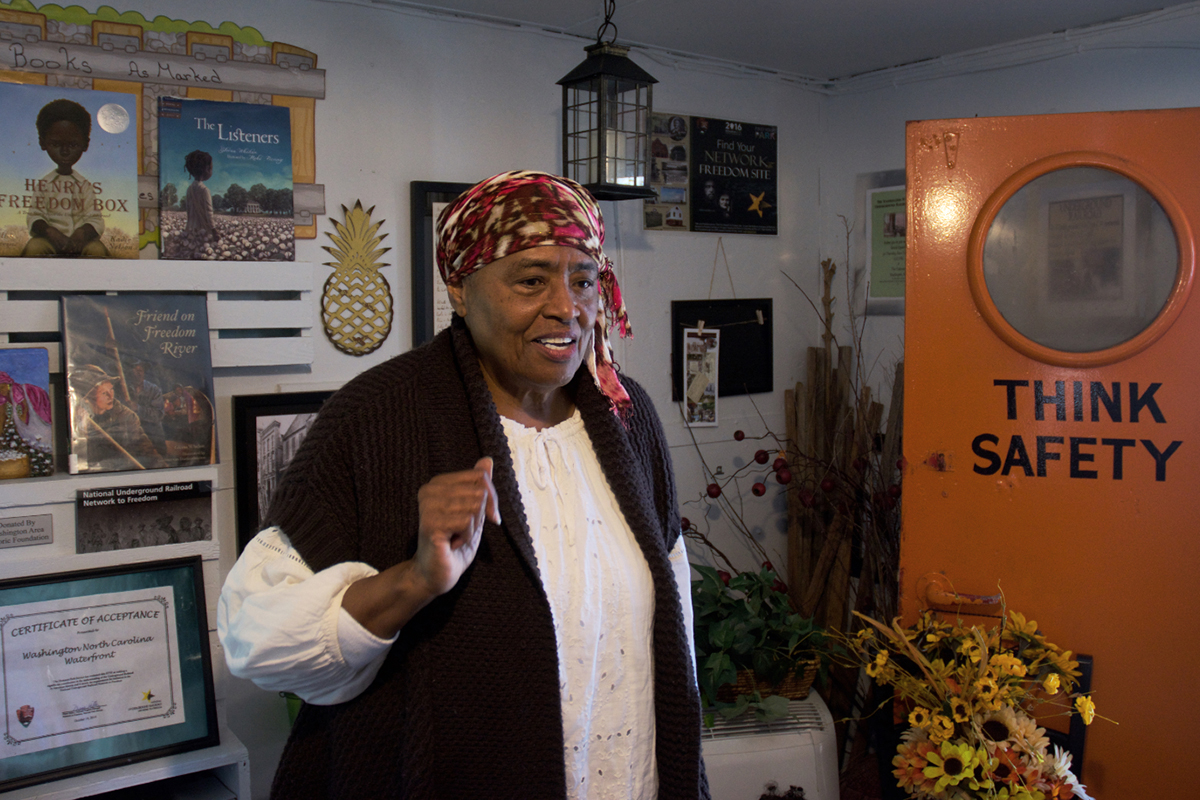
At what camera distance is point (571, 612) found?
1155mm

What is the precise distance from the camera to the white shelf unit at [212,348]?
1930 millimetres

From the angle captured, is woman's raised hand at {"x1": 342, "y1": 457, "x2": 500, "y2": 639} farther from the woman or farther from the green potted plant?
the green potted plant

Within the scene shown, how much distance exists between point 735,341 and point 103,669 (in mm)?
2275

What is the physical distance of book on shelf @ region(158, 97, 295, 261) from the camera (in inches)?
84.0

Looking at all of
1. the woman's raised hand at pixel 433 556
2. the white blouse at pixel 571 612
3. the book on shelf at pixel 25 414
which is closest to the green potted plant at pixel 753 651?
the white blouse at pixel 571 612

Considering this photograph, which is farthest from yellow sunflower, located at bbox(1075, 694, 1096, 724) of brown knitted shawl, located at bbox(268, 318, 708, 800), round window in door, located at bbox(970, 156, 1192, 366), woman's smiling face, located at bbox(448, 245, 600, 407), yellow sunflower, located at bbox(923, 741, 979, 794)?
woman's smiling face, located at bbox(448, 245, 600, 407)

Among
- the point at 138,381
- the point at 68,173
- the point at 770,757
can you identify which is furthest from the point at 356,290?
the point at 770,757

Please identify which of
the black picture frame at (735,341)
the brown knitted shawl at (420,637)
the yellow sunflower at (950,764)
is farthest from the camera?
the black picture frame at (735,341)

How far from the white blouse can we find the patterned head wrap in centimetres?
25

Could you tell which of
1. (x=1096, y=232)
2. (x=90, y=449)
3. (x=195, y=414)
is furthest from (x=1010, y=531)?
(x=90, y=449)

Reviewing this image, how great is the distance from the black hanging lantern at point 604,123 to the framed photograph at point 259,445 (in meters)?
0.98

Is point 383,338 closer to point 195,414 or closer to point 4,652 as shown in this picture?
point 195,414

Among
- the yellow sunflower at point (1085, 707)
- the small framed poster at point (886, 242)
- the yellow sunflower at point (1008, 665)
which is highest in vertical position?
the small framed poster at point (886, 242)

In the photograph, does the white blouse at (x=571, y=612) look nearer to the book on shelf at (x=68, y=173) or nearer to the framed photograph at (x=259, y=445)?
the framed photograph at (x=259, y=445)
